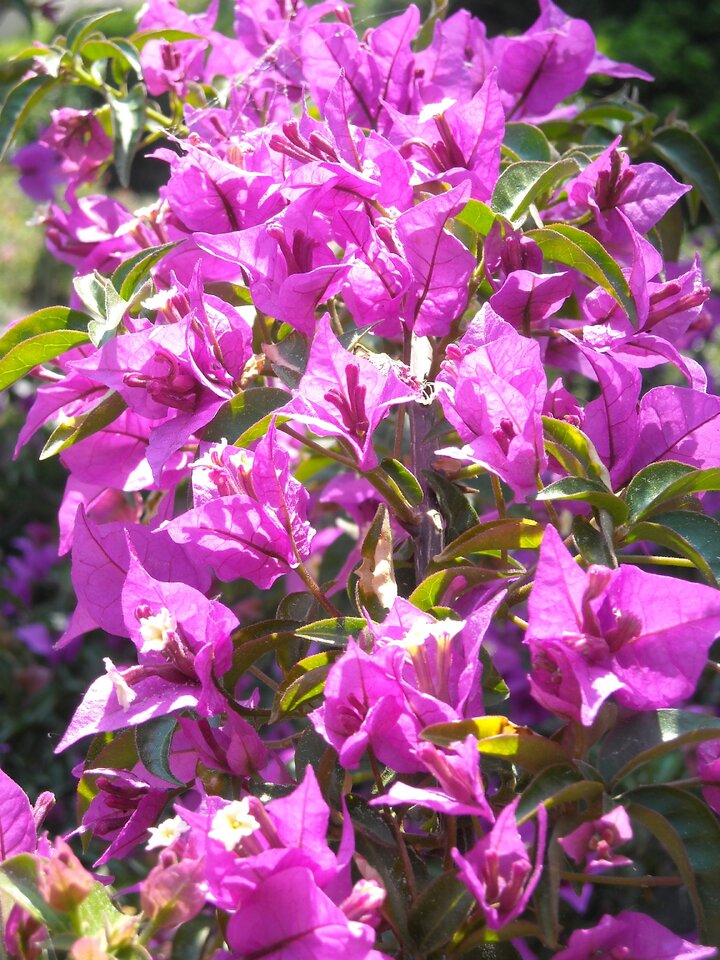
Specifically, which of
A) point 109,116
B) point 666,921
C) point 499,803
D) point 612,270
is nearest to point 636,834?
point 666,921

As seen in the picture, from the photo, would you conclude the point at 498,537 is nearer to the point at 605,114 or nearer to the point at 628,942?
the point at 628,942

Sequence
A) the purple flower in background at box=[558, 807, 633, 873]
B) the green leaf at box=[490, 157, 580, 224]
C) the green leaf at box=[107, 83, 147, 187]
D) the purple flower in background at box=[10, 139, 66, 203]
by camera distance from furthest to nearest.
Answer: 1. the purple flower in background at box=[10, 139, 66, 203]
2. the green leaf at box=[107, 83, 147, 187]
3. the green leaf at box=[490, 157, 580, 224]
4. the purple flower in background at box=[558, 807, 633, 873]

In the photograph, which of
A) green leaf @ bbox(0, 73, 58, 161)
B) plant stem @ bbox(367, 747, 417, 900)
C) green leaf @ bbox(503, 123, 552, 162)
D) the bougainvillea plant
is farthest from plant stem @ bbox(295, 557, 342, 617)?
green leaf @ bbox(0, 73, 58, 161)

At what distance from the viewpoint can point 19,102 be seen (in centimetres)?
94

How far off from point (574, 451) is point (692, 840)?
0.21m

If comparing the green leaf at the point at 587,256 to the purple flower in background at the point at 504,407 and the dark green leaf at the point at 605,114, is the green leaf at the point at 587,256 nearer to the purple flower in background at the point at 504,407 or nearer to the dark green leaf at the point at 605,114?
the purple flower in background at the point at 504,407

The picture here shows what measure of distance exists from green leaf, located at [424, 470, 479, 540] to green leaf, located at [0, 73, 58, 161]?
53 centimetres

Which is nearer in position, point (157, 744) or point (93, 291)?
point (157, 744)

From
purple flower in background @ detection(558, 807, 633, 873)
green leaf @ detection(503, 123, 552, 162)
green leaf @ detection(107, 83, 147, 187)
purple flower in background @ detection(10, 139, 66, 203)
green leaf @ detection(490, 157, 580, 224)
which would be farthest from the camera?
purple flower in background @ detection(10, 139, 66, 203)

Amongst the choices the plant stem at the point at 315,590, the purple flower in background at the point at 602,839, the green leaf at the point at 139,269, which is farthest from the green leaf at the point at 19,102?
the purple flower in background at the point at 602,839

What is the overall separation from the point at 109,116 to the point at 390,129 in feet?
1.14

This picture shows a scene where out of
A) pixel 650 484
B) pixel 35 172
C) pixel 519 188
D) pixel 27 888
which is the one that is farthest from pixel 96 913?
pixel 35 172

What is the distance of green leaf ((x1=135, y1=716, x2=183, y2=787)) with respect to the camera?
55 centimetres

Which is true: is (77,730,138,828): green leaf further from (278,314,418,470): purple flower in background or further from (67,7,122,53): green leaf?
(67,7,122,53): green leaf
